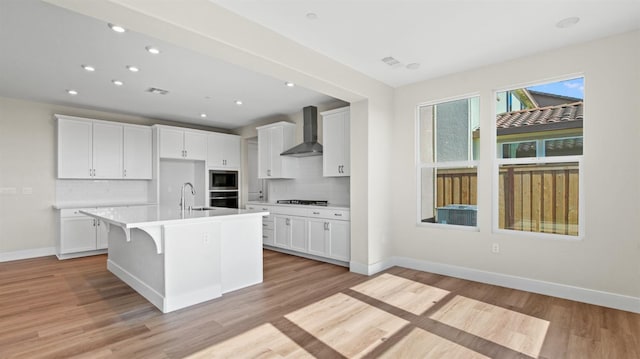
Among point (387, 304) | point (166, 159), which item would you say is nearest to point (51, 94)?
point (166, 159)

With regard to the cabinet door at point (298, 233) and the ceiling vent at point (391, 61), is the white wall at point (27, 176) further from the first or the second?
the ceiling vent at point (391, 61)

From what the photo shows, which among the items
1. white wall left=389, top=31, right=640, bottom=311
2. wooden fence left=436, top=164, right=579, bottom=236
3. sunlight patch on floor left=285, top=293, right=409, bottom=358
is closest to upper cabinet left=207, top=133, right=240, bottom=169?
sunlight patch on floor left=285, top=293, right=409, bottom=358

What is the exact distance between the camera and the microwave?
6804 millimetres

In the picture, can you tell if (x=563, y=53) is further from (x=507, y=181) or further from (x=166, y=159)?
(x=166, y=159)

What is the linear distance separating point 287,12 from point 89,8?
1355 millimetres

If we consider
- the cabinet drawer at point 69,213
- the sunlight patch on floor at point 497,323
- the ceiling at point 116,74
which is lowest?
the sunlight patch on floor at point 497,323

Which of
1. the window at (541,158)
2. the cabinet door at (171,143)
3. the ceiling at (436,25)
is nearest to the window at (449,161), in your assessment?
the window at (541,158)

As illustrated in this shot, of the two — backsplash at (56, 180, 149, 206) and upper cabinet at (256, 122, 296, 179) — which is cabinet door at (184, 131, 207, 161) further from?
upper cabinet at (256, 122, 296, 179)

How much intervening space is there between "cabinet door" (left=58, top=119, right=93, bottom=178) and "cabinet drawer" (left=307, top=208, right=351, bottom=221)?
399cm

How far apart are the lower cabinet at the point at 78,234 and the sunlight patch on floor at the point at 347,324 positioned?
4.04 m

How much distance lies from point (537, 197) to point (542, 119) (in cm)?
87

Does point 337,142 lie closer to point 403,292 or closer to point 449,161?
point 449,161

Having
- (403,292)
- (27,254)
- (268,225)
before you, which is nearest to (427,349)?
(403,292)

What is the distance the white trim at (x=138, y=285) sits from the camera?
9.93ft
